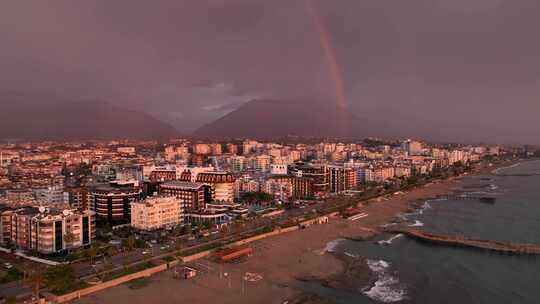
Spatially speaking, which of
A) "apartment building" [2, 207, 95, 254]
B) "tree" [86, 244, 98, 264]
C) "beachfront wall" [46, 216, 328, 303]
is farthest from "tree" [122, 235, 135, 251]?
"beachfront wall" [46, 216, 328, 303]

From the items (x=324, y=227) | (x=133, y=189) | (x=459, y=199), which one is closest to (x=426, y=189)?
(x=459, y=199)

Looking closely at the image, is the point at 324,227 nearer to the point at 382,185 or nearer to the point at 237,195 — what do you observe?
the point at 237,195

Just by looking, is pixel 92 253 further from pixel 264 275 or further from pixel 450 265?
pixel 450 265

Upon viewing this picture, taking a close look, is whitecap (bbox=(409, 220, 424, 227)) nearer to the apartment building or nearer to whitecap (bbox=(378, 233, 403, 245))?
whitecap (bbox=(378, 233, 403, 245))

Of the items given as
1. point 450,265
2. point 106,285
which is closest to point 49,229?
point 106,285

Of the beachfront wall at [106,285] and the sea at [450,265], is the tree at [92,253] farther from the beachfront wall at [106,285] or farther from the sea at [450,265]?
the sea at [450,265]

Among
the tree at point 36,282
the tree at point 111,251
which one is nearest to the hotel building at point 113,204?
the tree at point 111,251

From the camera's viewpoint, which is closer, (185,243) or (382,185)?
(185,243)
